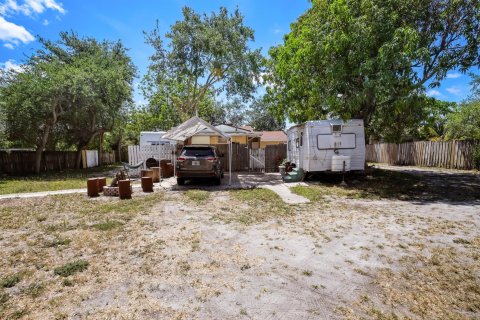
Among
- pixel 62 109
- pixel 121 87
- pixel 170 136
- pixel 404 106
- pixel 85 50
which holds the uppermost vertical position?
pixel 85 50

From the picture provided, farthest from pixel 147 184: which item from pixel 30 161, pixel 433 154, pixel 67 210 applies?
pixel 433 154

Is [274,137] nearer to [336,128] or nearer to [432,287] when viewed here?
[336,128]

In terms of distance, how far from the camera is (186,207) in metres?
7.75

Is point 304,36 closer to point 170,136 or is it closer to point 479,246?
point 170,136

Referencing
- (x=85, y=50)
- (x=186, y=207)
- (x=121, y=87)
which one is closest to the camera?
(x=186, y=207)

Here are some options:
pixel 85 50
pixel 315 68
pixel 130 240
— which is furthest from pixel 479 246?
pixel 85 50

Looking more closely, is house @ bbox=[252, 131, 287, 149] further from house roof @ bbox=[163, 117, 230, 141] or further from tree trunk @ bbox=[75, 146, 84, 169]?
house roof @ bbox=[163, 117, 230, 141]

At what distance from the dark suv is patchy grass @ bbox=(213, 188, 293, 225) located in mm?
1588

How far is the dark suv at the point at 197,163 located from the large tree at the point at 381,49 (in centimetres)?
485

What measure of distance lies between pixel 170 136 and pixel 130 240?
7.72 meters

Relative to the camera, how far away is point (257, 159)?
60.1 ft

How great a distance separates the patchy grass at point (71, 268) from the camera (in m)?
3.70

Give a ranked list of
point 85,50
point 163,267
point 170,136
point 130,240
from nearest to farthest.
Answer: point 163,267
point 130,240
point 170,136
point 85,50

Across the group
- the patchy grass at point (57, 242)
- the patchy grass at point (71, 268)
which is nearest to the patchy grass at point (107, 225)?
the patchy grass at point (57, 242)
